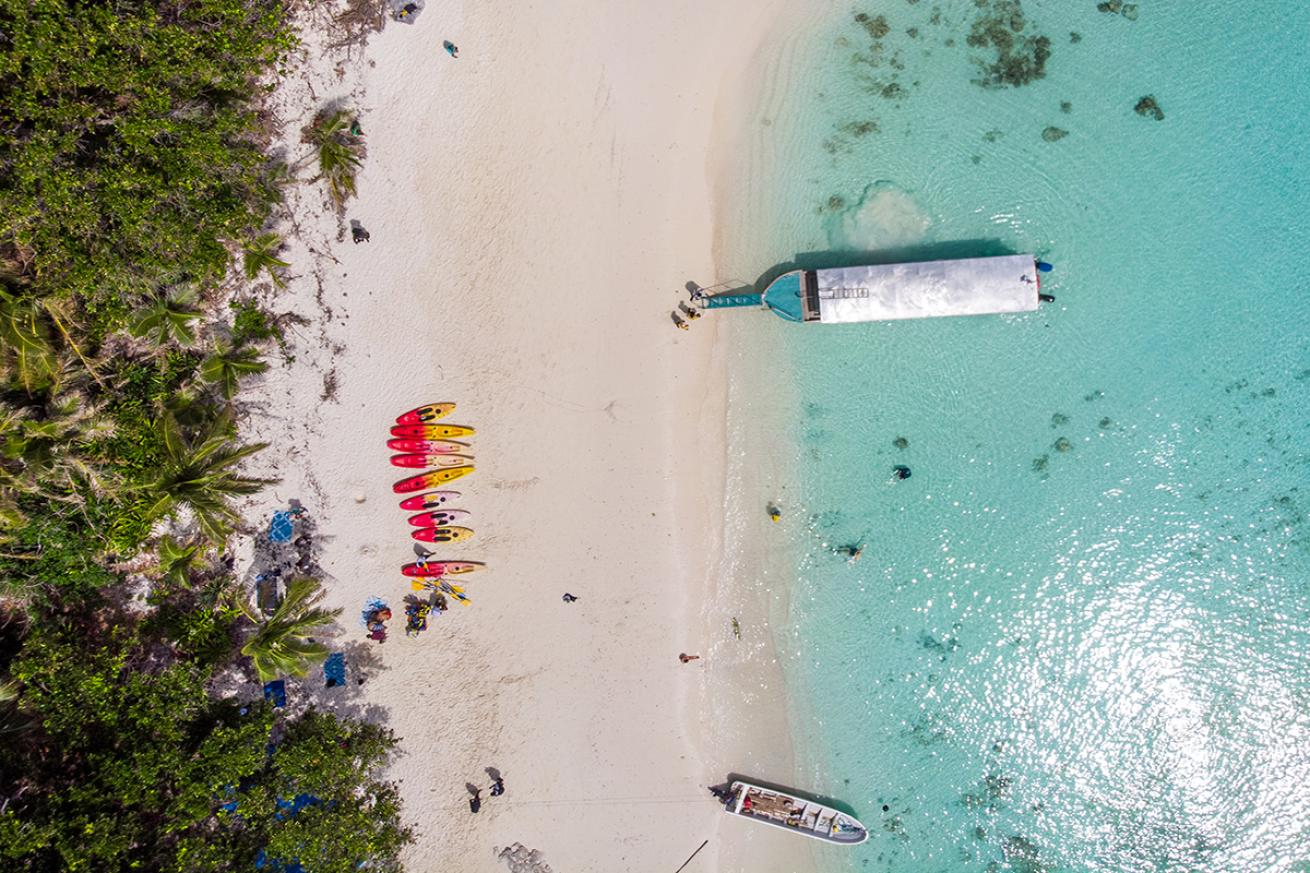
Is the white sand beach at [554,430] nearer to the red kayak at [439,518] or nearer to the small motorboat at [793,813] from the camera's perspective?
the red kayak at [439,518]

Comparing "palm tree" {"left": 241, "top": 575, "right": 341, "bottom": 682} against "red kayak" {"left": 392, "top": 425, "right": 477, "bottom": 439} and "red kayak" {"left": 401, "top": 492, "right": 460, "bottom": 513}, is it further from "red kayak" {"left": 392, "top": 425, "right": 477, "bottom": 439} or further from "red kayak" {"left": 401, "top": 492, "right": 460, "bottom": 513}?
"red kayak" {"left": 392, "top": 425, "right": 477, "bottom": 439}

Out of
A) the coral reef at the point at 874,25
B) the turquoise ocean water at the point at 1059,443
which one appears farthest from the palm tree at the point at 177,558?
the coral reef at the point at 874,25

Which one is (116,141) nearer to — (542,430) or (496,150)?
(496,150)

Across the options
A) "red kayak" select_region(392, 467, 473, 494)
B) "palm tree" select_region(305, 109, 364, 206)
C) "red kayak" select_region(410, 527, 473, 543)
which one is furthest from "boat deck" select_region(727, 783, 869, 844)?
"palm tree" select_region(305, 109, 364, 206)

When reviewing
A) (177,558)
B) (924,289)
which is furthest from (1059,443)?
(177,558)

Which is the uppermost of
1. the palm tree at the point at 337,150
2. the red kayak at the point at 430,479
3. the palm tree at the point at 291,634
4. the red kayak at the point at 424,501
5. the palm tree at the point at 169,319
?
the palm tree at the point at 337,150

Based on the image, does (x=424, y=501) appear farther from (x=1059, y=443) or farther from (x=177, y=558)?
(x=1059, y=443)
